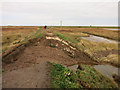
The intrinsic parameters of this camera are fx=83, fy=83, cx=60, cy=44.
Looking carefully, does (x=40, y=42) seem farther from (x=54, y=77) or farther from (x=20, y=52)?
(x=54, y=77)

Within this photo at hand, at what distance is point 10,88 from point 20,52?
689 centimetres

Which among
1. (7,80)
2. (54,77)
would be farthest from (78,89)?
(7,80)

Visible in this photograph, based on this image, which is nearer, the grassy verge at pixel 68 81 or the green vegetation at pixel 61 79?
the green vegetation at pixel 61 79

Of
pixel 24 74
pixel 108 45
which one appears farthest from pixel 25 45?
pixel 108 45

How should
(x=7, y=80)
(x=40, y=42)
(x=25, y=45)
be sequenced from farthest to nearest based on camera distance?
(x=40, y=42)
(x=25, y=45)
(x=7, y=80)

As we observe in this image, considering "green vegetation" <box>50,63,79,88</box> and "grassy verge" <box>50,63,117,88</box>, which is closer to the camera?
"green vegetation" <box>50,63,79,88</box>

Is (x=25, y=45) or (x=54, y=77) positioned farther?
(x=25, y=45)

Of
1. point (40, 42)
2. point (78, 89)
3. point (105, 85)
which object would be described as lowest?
point (105, 85)

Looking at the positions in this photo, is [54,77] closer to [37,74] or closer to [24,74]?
[37,74]

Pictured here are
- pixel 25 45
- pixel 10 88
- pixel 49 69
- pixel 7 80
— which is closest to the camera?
pixel 10 88

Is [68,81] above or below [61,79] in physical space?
below

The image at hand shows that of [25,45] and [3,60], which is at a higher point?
[25,45]

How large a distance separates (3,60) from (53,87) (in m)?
8.22

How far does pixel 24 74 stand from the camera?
293 inches
